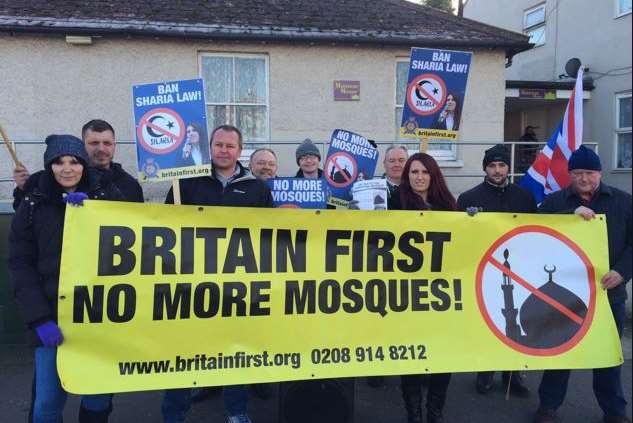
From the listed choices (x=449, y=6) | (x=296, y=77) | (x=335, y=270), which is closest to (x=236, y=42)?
(x=296, y=77)

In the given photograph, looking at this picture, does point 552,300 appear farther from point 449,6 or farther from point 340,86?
point 449,6

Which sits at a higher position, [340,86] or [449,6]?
[449,6]

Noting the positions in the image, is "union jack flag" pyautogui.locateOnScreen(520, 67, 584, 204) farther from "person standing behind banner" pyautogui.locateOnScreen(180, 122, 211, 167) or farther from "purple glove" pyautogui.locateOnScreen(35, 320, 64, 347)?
"purple glove" pyautogui.locateOnScreen(35, 320, 64, 347)

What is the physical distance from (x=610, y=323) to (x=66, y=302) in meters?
3.44

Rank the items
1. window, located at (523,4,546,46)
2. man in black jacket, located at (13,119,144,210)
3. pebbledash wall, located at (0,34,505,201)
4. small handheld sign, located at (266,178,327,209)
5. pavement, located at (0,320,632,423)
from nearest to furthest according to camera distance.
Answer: man in black jacket, located at (13,119,144,210), small handheld sign, located at (266,178,327,209), pavement, located at (0,320,632,423), pebbledash wall, located at (0,34,505,201), window, located at (523,4,546,46)

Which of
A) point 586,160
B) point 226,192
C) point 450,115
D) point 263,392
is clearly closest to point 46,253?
point 226,192

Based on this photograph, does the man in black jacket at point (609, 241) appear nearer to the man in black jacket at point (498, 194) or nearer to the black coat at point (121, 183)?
the man in black jacket at point (498, 194)

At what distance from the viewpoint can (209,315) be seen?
296 cm

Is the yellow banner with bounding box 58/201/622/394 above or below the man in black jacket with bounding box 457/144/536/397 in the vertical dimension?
below

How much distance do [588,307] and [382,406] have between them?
71.2 inches

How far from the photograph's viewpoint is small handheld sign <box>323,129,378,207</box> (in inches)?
176

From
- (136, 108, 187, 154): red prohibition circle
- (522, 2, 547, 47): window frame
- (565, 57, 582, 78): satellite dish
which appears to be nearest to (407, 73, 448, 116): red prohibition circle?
(136, 108, 187, 154): red prohibition circle

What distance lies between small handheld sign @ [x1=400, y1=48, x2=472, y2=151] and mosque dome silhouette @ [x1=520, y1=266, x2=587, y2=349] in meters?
1.48

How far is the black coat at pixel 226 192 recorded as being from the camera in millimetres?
3393
